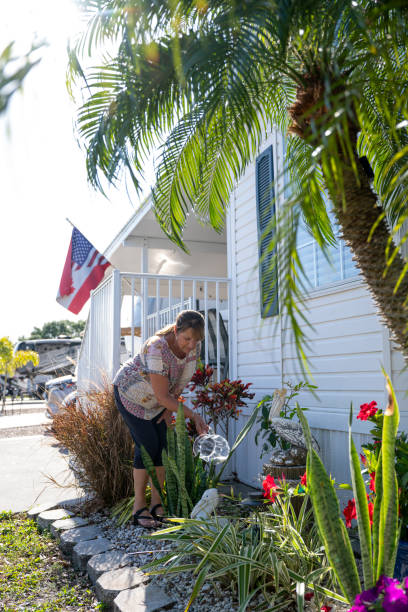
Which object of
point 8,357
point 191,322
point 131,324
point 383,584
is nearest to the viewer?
point 383,584

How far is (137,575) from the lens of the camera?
2812 millimetres

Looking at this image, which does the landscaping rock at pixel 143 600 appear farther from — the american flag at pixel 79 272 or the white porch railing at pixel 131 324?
the american flag at pixel 79 272

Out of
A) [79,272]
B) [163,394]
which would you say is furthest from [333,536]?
[79,272]

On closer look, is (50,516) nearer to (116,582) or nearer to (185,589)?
(116,582)

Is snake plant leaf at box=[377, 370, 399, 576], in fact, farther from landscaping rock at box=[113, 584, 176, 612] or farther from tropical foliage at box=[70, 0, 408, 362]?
landscaping rock at box=[113, 584, 176, 612]

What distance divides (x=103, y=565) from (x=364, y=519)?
5.95 ft

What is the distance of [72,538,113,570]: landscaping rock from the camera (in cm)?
330

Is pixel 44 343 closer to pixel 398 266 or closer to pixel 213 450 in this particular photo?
pixel 213 450

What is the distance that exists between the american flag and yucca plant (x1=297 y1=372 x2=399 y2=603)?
6672 mm

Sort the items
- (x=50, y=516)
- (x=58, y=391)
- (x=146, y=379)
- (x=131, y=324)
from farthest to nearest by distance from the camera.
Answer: (x=58, y=391) < (x=131, y=324) < (x=50, y=516) < (x=146, y=379)

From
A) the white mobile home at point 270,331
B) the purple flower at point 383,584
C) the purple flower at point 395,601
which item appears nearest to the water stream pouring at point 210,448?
the white mobile home at point 270,331

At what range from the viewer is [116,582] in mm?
2758

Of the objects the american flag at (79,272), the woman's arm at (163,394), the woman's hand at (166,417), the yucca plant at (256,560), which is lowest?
the yucca plant at (256,560)

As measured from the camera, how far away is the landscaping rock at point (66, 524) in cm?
393
